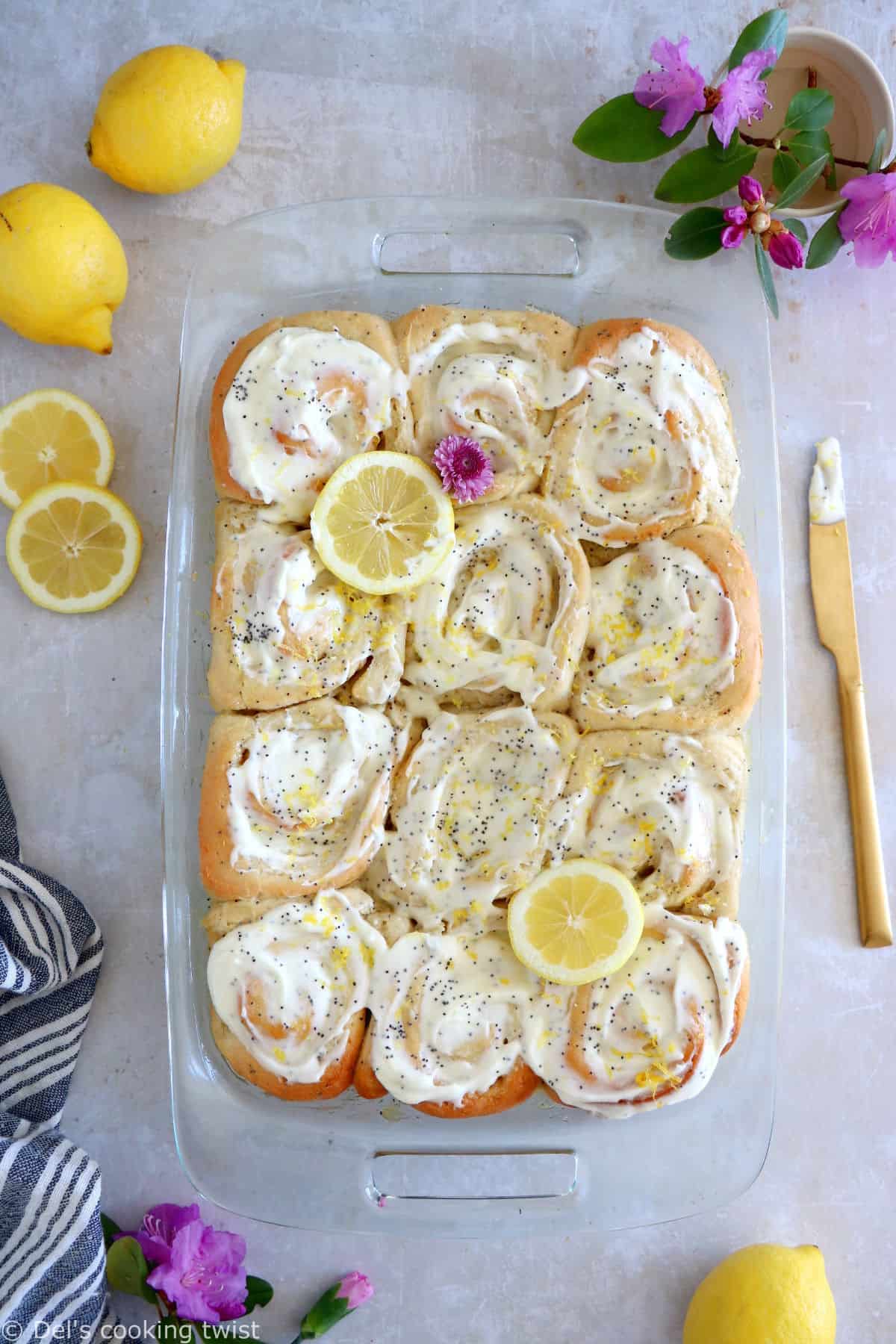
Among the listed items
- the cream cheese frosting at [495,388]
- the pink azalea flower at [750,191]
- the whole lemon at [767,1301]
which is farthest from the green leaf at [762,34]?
the whole lemon at [767,1301]

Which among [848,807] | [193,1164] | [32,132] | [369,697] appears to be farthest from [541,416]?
[193,1164]

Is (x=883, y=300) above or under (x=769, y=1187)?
above

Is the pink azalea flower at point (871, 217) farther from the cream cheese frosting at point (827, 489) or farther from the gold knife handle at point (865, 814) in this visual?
the gold knife handle at point (865, 814)

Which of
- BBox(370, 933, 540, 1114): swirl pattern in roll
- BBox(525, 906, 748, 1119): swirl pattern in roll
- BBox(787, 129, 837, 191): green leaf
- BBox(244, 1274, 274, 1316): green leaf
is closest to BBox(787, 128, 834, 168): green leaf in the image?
BBox(787, 129, 837, 191): green leaf

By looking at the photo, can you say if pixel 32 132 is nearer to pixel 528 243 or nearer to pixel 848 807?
pixel 528 243

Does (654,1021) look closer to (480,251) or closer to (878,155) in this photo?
(480,251)
